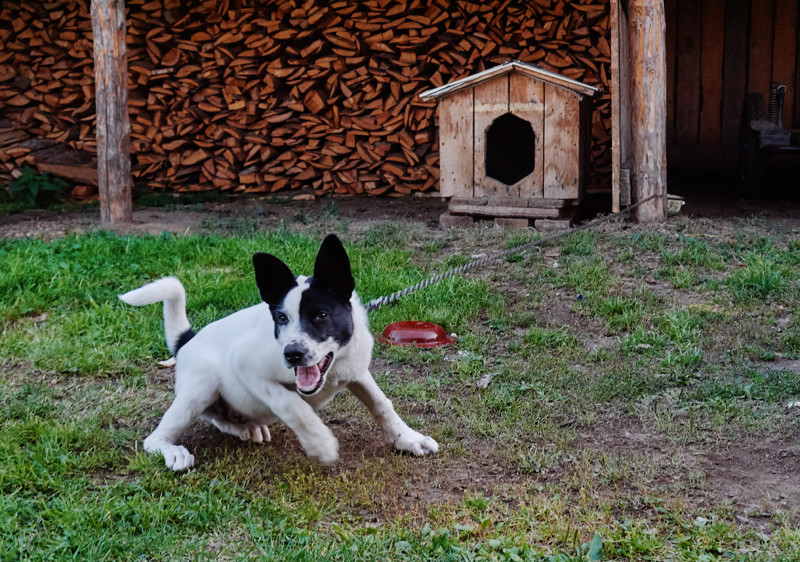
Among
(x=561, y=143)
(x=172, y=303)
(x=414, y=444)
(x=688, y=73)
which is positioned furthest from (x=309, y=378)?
(x=688, y=73)

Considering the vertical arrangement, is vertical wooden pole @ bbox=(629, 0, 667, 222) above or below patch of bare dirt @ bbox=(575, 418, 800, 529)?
above

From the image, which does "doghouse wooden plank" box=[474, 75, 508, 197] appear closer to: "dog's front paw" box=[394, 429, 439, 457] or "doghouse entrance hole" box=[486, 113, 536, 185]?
"doghouse entrance hole" box=[486, 113, 536, 185]

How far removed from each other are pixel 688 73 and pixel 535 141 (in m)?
4.19

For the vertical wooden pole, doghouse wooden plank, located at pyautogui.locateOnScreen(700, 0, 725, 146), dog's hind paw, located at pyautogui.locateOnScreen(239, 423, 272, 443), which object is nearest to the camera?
dog's hind paw, located at pyautogui.locateOnScreen(239, 423, 272, 443)

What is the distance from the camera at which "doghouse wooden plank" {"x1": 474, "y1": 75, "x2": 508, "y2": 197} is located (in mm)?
7375

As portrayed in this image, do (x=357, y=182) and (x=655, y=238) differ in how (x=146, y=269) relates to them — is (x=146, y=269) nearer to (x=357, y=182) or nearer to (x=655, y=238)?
(x=655, y=238)

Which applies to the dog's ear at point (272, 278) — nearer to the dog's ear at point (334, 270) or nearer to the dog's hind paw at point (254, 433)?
the dog's ear at point (334, 270)

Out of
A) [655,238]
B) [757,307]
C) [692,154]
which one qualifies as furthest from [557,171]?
[692,154]

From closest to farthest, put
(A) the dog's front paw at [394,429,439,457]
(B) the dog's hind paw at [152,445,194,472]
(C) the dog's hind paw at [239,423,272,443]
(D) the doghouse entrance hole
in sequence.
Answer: (B) the dog's hind paw at [152,445,194,472], (A) the dog's front paw at [394,429,439,457], (C) the dog's hind paw at [239,423,272,443], (D) the doghouse entrance hole

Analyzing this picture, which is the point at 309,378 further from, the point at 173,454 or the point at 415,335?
the point at 415,335

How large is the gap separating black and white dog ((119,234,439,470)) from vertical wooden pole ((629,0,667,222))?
4330 millimetres

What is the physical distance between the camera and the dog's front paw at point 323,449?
2.87 meters

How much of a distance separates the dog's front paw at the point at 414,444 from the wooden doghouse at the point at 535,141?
4.15 metres

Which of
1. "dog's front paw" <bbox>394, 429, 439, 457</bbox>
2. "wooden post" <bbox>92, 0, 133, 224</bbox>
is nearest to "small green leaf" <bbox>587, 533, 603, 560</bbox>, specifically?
"dog's front paw" <bbox>394, 429, 439, 457</bbox>
